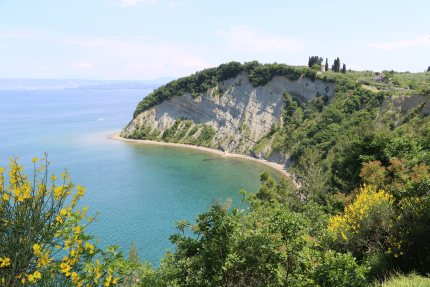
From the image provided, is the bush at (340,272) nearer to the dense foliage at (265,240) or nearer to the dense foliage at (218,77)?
the dense foliage at (265,240)

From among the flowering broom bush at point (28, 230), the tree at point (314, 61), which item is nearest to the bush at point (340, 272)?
the flowering broom bush at point (28, 230)

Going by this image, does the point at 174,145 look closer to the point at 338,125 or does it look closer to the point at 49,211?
the point at 338,125

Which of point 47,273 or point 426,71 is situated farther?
point 426,71

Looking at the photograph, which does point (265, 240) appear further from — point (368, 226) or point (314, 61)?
point (314, 61)

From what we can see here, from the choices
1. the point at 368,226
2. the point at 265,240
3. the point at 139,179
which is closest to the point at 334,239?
the point at 265,240

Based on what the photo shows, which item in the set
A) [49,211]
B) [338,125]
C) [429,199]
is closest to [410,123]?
[338,125]

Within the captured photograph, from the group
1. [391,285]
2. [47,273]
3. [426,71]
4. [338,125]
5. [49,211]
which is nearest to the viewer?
[47,273]

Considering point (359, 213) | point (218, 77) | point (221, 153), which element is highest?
point (218, 77)

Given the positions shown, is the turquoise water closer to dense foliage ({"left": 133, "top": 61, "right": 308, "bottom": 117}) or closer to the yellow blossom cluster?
dense foliage ({"left": 133, "top": 61, "right": 308, "bottom": 117})
